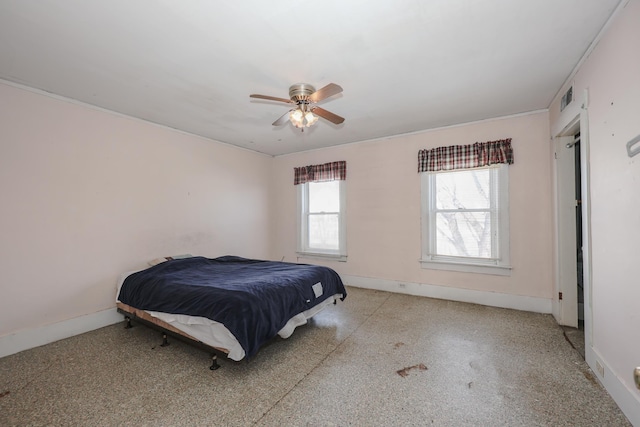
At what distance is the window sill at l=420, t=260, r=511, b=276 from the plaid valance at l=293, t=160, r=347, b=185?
197cm

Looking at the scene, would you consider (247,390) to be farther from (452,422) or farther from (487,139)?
(487,139)

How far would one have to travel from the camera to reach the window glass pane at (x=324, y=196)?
15.9 feet

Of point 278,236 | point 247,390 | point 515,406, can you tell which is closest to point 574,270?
point 515,406

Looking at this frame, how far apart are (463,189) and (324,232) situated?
93.7 inches

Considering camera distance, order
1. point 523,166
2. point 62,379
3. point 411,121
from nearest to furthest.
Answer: point 62,379, point 523,166, point 411,121

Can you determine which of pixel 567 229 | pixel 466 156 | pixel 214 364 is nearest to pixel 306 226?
pixel 466 156

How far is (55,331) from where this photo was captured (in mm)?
2680

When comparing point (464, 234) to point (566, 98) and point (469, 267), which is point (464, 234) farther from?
point (566, 98)

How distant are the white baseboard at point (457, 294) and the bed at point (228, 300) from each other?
1.26m

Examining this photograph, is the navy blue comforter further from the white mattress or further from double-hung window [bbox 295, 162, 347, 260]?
double-hung window [bbox 295, 162, 347, 260]

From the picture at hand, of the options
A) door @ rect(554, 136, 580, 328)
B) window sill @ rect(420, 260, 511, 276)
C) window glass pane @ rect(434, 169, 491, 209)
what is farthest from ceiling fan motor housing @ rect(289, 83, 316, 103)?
window sill @ rect(420, 260, 511, 276)

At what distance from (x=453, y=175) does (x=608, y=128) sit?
80.0 inches

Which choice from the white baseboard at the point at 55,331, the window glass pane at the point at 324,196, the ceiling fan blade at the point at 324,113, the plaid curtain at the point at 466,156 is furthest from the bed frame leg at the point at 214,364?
the plaid curtain at the point at 466,156

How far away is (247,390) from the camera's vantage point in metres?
1.90
